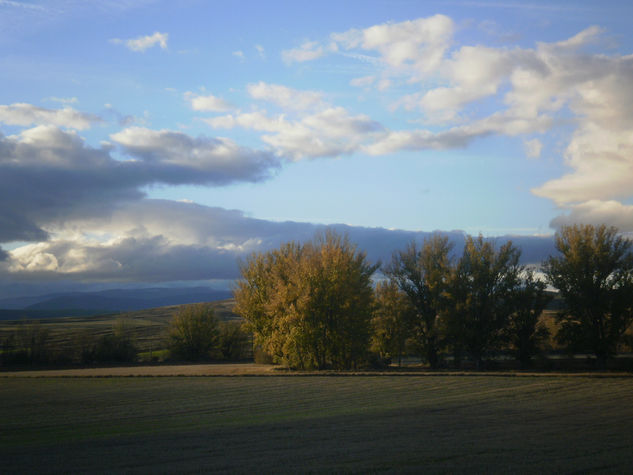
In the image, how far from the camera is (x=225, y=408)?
22.4 meters

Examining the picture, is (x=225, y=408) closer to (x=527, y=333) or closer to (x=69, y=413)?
(x=69, y=413)

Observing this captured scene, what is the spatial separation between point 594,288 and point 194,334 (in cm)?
4711

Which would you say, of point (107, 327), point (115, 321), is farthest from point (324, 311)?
point (107, 327)

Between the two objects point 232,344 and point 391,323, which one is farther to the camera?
point 232,344

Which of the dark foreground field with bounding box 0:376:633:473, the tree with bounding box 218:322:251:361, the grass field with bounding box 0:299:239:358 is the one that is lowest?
the grass field with bounding box 0:299:239:358

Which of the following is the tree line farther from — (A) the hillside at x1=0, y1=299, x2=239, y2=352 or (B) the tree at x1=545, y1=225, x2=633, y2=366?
(A) the hillside at x1=0, y1=299, x2=239, y2=352

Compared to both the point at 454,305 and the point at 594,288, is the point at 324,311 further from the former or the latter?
the point at 594,288

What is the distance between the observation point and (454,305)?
52.0 m

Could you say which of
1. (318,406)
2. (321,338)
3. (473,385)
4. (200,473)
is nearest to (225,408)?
(318,406)

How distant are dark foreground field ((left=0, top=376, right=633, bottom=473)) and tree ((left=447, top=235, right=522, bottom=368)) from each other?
69.1ft

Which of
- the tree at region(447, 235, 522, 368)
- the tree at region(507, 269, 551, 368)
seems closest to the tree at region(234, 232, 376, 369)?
the tree at region(447, 235, 522, 368)

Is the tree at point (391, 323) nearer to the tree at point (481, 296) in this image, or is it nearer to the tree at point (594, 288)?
the tree at point (481, 296)

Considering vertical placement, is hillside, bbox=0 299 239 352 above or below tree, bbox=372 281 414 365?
below

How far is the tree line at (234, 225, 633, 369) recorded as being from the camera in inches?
1930
